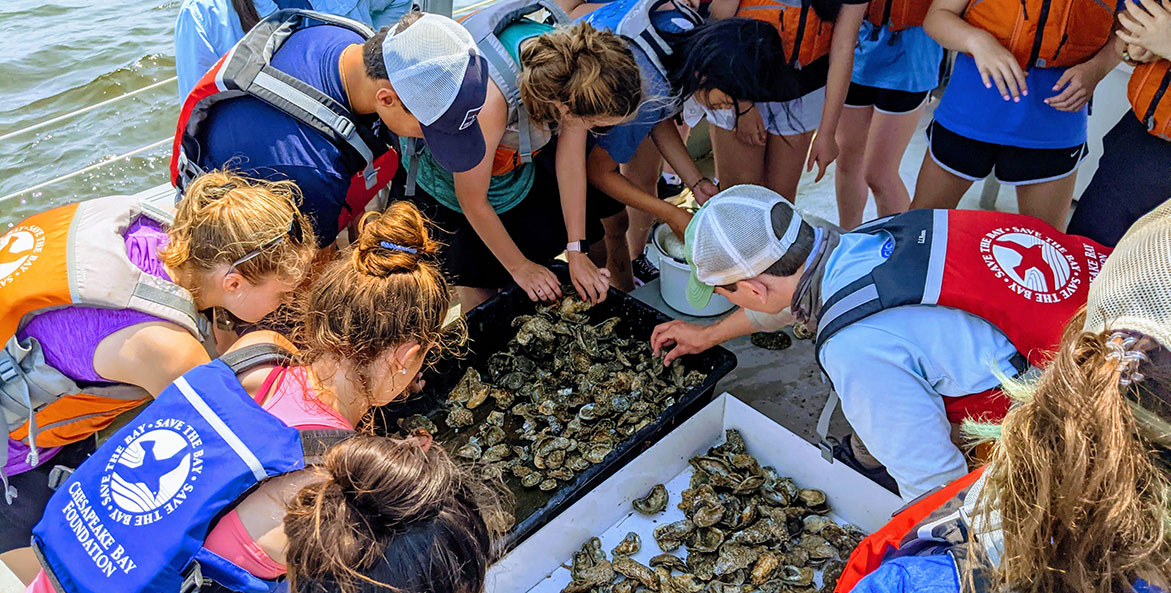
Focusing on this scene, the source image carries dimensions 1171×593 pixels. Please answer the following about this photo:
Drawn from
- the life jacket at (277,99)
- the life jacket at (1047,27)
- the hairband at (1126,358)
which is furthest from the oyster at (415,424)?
the life jacket at (1047,27)

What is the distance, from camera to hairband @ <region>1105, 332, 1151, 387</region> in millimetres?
870

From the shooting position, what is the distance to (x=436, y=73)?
6.28ft

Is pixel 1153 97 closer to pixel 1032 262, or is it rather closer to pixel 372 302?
pixel 1032 262

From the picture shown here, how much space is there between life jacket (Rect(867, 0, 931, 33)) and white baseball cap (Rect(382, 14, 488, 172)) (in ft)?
5.69

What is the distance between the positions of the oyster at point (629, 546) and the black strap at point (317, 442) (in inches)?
39.0

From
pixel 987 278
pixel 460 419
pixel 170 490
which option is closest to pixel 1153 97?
pixel 987 278

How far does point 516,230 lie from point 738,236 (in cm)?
120

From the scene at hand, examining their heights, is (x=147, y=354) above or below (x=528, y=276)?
above

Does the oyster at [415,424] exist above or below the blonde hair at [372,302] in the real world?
below

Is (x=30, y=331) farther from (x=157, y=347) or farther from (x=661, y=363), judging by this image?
(x=661, y=363)

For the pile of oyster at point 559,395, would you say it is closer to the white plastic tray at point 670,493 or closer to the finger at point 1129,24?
the white plastic tray at point 670,493

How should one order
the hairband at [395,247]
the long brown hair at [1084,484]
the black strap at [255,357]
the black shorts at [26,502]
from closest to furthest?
the long brown hair at [1084,484] → the black strap at [255,357] → the hairband at [395,247] → the black shorts at [26,502]

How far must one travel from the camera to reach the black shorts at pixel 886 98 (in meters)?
3.10

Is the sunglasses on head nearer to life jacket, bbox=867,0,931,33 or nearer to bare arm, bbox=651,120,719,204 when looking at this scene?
bare arm, bbox=651,120,719,204
